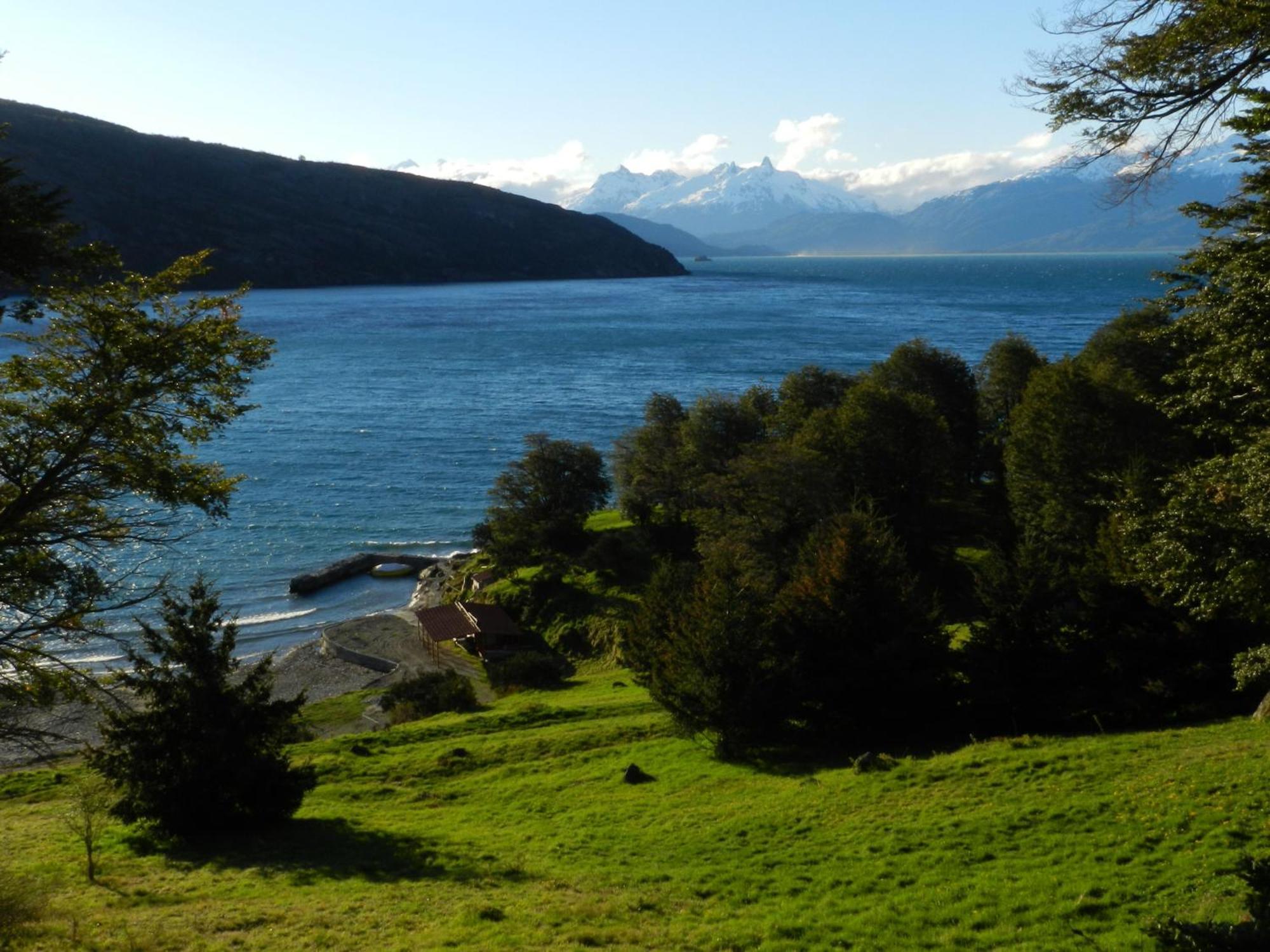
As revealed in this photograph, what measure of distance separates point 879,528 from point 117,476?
3367 cm

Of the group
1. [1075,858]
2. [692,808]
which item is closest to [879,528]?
[692,808]

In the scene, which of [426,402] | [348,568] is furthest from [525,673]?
[426,402]

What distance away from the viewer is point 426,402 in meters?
114

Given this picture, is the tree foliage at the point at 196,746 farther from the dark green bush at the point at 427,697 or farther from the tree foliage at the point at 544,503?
the tree foliage at the point at 544,503

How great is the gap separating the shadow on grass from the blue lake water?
28760 mm

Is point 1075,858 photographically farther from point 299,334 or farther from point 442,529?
point 299,334

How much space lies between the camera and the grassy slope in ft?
48.0

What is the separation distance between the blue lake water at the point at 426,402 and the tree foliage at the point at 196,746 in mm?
27885

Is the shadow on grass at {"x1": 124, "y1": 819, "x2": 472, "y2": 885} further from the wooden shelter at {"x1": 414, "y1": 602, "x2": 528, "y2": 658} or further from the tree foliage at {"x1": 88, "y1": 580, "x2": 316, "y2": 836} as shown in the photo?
the wooden shelter at {"x1": 414, "y1": 602, "x2": 528, "y2": 658}

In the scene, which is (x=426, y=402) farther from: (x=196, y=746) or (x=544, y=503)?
(x=196, y=746)

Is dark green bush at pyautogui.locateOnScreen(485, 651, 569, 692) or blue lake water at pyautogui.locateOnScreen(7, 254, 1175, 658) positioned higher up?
blue lake water at pyautogui.locateOnScreen(7, 254, 1175, 658)

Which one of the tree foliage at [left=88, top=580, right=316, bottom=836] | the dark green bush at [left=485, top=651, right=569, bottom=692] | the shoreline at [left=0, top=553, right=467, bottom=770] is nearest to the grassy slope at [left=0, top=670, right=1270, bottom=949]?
the tree foliage at [left=88, top=580, right=316, bottom=836]

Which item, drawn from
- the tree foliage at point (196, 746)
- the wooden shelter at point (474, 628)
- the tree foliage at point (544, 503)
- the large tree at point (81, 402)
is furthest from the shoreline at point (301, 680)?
the large tree at point (81, 402)

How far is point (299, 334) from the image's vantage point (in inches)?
6718
